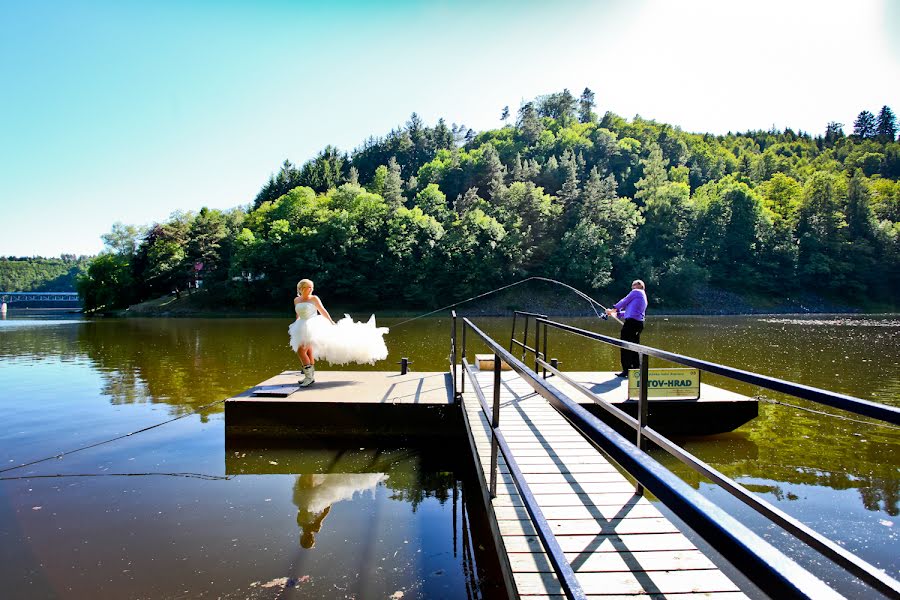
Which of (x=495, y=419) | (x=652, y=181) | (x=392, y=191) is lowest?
(x=495, y=419)

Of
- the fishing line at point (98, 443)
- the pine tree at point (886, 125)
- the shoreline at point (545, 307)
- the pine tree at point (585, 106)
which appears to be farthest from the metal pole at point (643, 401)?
the pine tree at point (886, 125)

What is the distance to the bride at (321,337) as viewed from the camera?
30.6 feet

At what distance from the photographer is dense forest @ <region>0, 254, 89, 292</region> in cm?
14488

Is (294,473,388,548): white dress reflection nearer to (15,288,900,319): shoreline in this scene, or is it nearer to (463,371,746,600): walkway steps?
(463,371,746,600): walkway steps

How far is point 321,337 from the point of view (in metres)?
9.57

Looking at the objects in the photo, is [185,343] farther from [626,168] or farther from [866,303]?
[626,168]

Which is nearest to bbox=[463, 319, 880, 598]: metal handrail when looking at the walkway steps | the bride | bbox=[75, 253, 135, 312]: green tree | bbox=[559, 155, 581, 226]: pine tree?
the walkway steps

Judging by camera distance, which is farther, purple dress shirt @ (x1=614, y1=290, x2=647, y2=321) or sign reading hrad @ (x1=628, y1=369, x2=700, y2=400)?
purple dress shirt @ (x1=614, y1=290, x2=647, y2=321)

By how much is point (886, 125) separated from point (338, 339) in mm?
166949

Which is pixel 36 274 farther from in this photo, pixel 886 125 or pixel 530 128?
pixel 886 125

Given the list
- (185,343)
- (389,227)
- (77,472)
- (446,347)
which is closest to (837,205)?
(389,227)

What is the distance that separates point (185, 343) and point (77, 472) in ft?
59.8

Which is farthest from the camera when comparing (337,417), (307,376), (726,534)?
(307,376)

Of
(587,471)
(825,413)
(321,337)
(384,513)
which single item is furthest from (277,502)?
(825,413)
